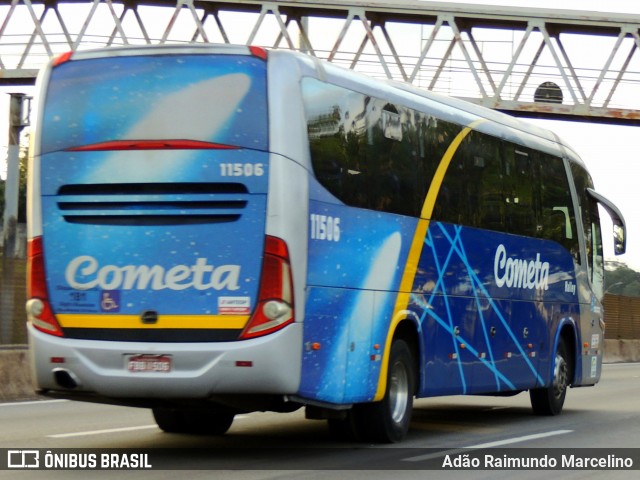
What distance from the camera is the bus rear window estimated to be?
11.5 m

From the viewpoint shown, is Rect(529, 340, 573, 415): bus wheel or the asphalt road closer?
the asphalt road

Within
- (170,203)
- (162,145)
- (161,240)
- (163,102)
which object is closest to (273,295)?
(161,240)

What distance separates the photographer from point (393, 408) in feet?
44.1

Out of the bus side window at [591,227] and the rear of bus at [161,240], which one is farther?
the bus side window at [591,227]

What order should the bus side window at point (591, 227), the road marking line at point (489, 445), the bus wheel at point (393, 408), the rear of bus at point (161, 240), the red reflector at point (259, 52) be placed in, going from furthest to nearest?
the bus side window at point (591, 227), the bus wheel at point (393, 408), the road marking line at point (489, 445), the red reflector at point (259, 52), the rear of bus at point (161, 240)

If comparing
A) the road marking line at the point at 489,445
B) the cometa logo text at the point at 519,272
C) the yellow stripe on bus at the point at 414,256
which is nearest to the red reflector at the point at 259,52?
the yellow stripe on bus at the point at 414,256

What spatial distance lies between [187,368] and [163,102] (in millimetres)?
2223

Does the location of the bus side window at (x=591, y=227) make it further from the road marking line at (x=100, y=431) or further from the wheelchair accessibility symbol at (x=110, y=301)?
the wheelchair accessibility symbol at (x=110, y=301)

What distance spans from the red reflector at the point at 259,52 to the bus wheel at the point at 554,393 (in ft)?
25.6

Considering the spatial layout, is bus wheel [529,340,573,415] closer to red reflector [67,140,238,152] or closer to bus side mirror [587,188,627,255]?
bus side mirror [587,188,627,255]

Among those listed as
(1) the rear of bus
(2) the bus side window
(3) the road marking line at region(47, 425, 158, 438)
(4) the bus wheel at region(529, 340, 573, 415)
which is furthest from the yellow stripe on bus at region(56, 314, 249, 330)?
(2) the bus side window

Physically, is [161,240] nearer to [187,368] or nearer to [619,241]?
[187,368]

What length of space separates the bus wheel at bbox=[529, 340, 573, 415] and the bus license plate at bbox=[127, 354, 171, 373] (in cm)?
780

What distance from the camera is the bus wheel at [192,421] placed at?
14.2 metres
